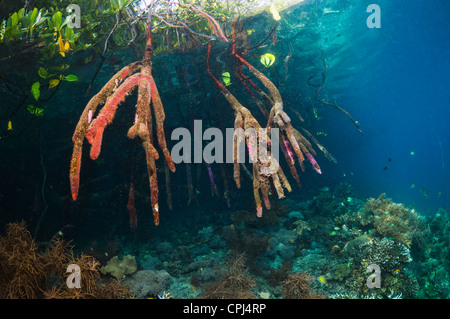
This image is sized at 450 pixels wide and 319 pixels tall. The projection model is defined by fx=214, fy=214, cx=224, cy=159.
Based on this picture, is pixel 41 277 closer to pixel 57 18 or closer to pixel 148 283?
pixel 148 283

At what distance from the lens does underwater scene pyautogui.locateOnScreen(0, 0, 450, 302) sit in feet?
10.1

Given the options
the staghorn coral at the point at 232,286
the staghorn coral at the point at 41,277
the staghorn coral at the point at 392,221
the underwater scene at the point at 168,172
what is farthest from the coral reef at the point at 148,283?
the staghorn coral at the point at 392,221

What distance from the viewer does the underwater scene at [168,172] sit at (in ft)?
10.1

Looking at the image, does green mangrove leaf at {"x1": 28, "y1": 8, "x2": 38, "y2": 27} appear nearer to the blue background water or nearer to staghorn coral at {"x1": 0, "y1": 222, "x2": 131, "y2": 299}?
staghorn coral at {"x1": 0, "y1": 222, "x2": 131, "y2": 299}

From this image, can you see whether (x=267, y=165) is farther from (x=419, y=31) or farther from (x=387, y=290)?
(x=419, y=31)

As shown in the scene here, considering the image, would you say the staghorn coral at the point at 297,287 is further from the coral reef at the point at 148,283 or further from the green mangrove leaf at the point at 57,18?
the green mangrove leaf at the point at 57,18

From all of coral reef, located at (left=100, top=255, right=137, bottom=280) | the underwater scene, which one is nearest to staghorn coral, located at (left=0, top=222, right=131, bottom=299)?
the underwater scene

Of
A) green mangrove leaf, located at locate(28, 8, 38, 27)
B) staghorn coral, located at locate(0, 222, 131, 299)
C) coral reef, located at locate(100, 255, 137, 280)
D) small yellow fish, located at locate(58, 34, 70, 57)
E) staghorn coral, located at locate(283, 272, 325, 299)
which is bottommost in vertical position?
staghorn coral, located at locate(283, 272, 325, 299)

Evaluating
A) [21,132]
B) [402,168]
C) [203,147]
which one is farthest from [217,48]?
[402,168]

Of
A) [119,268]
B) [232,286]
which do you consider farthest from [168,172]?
[232,286]

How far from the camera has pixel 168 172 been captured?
498 cm

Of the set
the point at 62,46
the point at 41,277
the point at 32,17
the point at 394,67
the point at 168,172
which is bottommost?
the point at 41,277

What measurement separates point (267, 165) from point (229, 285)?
8.51 ft

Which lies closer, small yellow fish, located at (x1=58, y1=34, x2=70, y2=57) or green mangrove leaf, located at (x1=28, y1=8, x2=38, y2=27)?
green mangrove leaf, located at (x1=28, y1=8, x2=38, y2=27)
